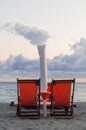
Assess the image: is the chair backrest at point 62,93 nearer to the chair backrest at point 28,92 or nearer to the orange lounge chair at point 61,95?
the orange lounge chair at point 61,95

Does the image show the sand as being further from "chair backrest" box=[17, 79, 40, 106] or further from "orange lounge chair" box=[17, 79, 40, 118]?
"chair backrest" box=[17, 79, 40, 106]

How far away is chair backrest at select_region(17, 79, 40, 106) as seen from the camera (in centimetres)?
1084

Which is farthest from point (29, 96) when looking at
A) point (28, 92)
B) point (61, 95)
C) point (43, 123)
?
point (43, 123)

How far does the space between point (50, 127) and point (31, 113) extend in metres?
2.72

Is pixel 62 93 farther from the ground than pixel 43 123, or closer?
farther from the ground

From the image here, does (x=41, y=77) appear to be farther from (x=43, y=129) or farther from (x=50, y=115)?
(x=43, y=129)

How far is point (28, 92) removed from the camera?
10930 mm

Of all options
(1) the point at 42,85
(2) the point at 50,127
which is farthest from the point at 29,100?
(2) the point at 50,127

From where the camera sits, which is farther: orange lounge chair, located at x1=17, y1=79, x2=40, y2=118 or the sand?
orange lounge chair, located at x1=17, y1=79, x2=40, y2=118

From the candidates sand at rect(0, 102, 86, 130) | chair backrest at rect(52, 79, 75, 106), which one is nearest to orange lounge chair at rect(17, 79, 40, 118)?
sand at rect(0, 102, 86, 130)

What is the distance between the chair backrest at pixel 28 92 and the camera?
35.6 feet

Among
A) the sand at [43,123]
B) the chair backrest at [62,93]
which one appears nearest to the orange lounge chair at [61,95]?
the chair backrest at [62,93]

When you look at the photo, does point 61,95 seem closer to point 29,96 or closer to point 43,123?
point 29,96

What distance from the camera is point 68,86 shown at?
10922 mm
